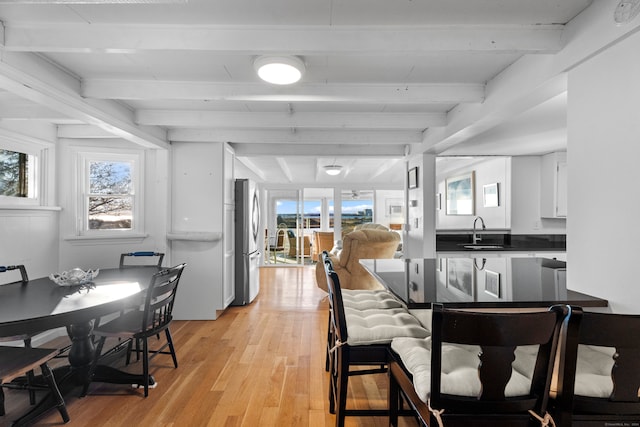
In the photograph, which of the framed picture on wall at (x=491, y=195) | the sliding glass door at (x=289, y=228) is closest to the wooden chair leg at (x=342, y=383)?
the framed picture on wall at (x=491, y=195)

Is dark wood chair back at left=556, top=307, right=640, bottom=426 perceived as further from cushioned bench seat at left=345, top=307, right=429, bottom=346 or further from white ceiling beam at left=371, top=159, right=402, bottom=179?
white ceiling beam at left=371, top=159, right=402, bottom=179

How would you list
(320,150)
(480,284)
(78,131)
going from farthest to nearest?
(320,150) → (78,131) → (480,284)

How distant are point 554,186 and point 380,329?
4033 mm

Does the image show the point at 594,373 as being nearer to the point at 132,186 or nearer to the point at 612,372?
the point at 612,372

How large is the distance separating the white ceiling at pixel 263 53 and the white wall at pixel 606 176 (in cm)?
33

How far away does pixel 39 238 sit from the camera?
10.7ft

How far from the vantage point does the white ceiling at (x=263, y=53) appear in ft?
5.05

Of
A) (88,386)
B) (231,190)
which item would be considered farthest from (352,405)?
(231,190)

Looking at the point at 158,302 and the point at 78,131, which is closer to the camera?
the point at 158,302

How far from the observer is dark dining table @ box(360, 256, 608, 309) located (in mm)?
1426

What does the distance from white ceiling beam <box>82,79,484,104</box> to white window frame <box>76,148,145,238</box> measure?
5.19ft

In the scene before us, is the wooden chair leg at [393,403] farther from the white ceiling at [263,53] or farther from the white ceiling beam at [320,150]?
the white ceiling beam at [320,150]

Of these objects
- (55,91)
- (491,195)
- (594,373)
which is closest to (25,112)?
(55,91)

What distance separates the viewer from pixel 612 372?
40.3 inches
